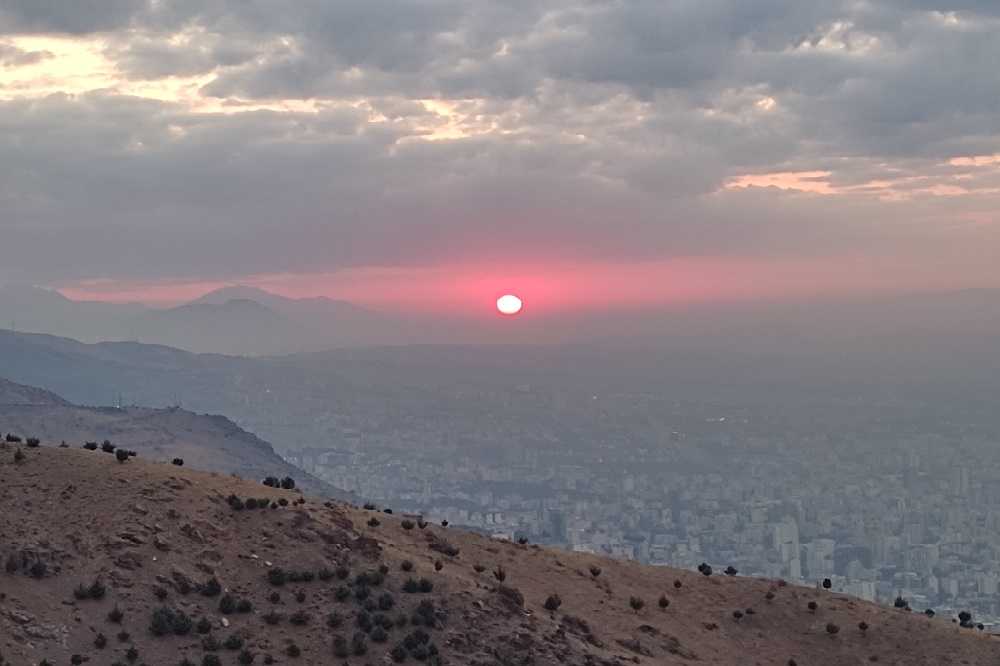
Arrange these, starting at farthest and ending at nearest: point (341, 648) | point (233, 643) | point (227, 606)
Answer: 1. point (227, 606)
2. point (341, 648)
3. point (233, 643)

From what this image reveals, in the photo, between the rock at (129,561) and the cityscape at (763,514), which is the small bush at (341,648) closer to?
the rock at (129,561)

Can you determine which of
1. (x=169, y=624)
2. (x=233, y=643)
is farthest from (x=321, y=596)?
(x=169, y=624)

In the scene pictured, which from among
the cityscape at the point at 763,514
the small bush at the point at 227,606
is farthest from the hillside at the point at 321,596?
the cityscape at the point at 763,514

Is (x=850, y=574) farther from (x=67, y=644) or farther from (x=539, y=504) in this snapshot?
(x=67, y=644)

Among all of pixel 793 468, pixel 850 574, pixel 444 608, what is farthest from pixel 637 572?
Result: pixel 793 468

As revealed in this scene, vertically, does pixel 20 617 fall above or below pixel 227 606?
above

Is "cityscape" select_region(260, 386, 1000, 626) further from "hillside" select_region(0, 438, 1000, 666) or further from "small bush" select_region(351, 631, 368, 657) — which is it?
"small bush" select_region(351, 631, 368, 657)

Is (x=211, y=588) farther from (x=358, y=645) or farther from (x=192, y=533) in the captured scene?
(x=358, y=645)
